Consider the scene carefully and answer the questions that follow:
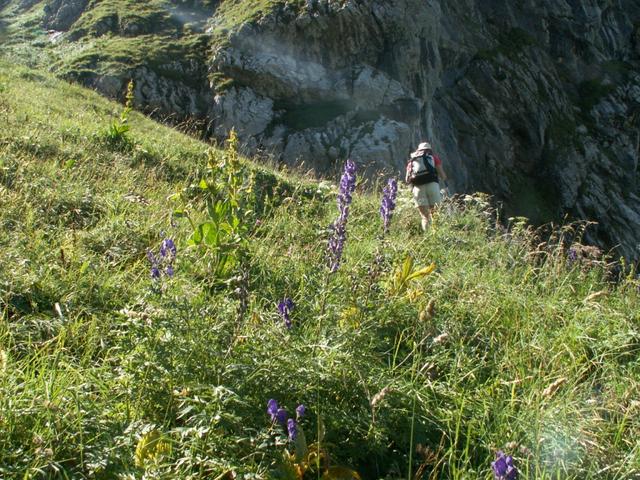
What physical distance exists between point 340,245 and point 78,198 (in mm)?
2929

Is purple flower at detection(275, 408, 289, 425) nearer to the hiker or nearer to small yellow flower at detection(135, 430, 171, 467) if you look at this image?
small yellow flower at detection(135, 430, 171, 467)

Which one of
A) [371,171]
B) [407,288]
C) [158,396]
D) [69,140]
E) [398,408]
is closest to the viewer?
[158,396]

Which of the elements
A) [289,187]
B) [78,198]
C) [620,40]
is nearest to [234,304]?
[78,198]

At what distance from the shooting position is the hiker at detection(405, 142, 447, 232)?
8458 mm

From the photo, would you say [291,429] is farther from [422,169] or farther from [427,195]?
[422,169]

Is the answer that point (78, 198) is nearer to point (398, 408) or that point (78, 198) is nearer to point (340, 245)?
point (340, 245)

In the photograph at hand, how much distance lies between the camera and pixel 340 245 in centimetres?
279

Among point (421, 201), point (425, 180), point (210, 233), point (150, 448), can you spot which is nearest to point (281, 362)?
point (150, 448)

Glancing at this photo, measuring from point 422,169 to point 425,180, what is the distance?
0.69ft

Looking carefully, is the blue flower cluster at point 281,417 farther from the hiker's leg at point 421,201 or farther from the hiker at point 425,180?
the hiker's leg at point 421,201

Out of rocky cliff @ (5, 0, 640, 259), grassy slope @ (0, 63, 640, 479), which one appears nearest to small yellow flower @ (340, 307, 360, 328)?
grassy slope @ (0, 63, 640, 479)

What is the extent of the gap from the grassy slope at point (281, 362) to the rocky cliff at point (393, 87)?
49.9 feet

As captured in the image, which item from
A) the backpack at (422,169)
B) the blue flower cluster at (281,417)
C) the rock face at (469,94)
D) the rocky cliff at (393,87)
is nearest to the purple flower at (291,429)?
the blue flower cluster at (281,417)

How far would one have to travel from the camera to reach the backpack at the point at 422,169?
868 cm
